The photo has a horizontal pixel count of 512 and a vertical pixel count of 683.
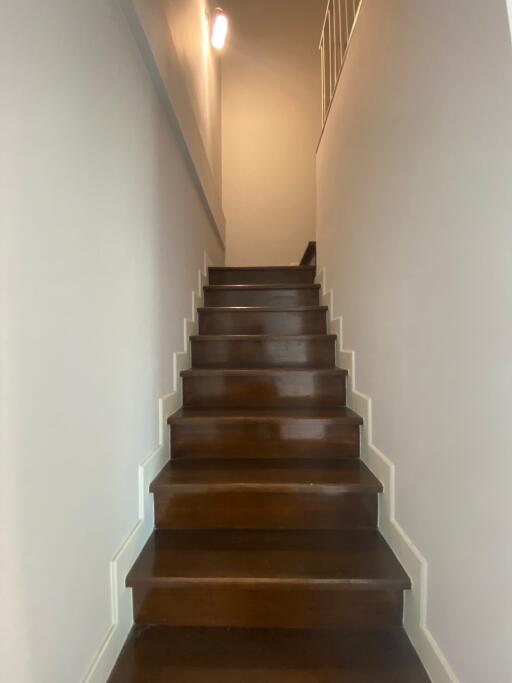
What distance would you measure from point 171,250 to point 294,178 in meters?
2.87

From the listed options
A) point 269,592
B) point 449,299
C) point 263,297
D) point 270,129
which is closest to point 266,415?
point 269,592

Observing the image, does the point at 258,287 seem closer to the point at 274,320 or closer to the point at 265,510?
the point at 274,320

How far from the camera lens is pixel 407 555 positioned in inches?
42.9

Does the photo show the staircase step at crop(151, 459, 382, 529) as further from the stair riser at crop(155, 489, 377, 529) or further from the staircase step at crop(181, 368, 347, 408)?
the staircase step at crop(181, 368, 347, 408)

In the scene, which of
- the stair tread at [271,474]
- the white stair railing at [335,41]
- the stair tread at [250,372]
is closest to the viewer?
the stair tread at [271,474]

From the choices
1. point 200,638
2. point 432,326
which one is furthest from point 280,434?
point 432,326

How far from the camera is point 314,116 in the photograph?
404 centimetres

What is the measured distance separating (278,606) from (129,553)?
490mm

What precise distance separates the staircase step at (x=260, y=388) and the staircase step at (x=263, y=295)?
88 centimetres

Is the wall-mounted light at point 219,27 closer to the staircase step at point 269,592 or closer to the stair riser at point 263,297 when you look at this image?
the stair riser at point 263,297

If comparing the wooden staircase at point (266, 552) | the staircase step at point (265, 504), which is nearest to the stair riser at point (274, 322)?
the wooden staircase at point (266, 552)

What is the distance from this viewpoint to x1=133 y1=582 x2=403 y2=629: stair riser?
109 centimetres

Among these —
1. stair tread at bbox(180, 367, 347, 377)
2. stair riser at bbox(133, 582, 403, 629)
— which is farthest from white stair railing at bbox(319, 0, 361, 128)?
stair riser at bbox(133, 582, 403, 629)

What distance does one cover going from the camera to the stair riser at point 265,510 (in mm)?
1331
